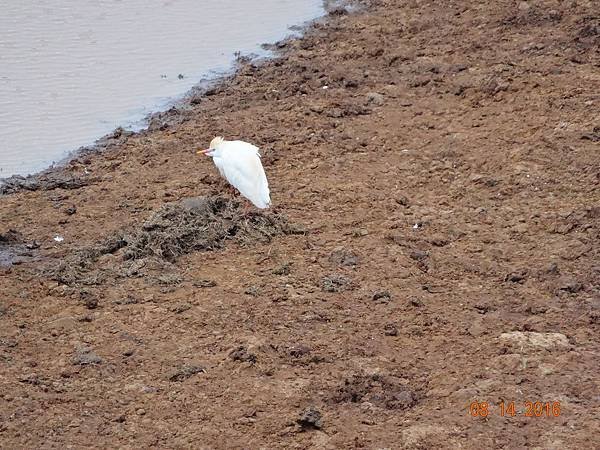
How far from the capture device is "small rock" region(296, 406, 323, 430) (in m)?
5.14

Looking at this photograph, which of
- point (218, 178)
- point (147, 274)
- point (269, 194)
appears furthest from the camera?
point (218, 178)

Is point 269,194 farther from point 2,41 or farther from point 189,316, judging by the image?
point 2,41

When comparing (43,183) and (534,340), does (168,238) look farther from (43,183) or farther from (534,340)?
(534,340)

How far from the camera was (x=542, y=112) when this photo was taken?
903 cm

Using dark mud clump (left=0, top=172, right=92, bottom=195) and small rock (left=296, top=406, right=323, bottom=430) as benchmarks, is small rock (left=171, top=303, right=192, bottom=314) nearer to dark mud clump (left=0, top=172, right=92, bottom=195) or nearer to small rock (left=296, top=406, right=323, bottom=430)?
small rock (left=296, top=406, right=323, bottom=430)

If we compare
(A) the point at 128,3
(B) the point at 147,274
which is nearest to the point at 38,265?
(B) the point at 147,274

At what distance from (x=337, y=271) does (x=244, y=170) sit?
134 centimetres

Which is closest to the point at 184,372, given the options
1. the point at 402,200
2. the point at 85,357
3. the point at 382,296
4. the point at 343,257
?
the point at 85,357

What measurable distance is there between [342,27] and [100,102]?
11.2 feet

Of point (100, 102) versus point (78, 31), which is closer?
point (100, 102)

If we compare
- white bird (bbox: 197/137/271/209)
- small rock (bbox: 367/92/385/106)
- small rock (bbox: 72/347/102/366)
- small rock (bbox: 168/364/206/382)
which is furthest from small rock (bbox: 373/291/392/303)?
small rock (bbox: 367/92/385/106)
